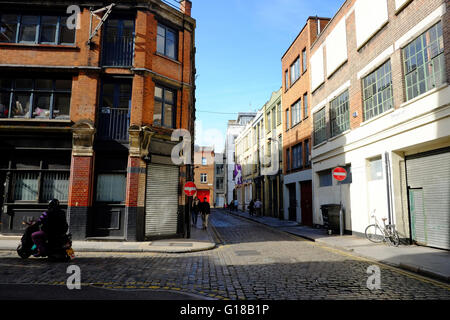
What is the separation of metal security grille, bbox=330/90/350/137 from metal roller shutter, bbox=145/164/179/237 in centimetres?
877

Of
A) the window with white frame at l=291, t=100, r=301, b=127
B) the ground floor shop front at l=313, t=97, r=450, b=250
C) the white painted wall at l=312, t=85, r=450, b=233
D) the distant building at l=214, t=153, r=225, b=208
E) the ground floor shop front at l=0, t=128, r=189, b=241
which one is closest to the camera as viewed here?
the white painted wall at l=312, t=85, r=450, b=233

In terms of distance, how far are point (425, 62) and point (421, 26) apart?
1.19 meters

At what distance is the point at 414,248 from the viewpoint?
10570mm

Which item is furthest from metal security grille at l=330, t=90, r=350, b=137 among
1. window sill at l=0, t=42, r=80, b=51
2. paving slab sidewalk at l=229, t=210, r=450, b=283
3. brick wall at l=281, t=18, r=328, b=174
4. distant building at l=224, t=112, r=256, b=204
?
distant building at l=224, t=112, r=256, b=204

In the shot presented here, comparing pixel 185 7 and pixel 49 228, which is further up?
pixel 185 7

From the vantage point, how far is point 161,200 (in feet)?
46.3

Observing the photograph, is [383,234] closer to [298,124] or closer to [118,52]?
[298,124]

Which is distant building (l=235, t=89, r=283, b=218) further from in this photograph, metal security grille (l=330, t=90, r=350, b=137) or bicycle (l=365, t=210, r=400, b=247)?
bicycle (l=365, t=210, r=400, b=247)

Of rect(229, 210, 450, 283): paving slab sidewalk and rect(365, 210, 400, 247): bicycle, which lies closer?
rect(229, 210, 450, 283): paving slab sidewalk

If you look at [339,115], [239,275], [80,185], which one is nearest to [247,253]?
[239,275]

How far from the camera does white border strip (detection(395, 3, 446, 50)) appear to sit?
954 cm

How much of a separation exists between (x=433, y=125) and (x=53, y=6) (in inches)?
620

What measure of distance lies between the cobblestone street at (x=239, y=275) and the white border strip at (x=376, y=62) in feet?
25.7
